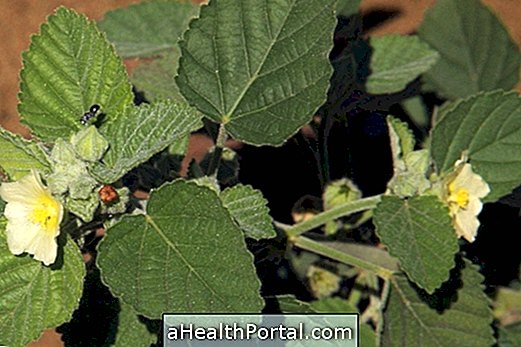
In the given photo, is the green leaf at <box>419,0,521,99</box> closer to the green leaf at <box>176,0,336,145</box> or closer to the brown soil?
the brown soil

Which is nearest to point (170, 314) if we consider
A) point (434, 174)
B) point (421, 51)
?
point (434, 174)

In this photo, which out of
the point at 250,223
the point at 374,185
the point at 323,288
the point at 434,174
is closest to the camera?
the point at 250,223

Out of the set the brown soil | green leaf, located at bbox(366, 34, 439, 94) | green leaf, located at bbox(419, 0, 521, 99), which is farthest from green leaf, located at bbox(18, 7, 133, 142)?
green leaf, located at bbox(419, 0, 521, 99)

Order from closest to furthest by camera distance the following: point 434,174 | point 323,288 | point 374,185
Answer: point 434,174 < point 323,288 < point 374,185

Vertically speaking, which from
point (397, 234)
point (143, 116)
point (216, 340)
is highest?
point (143, 116)

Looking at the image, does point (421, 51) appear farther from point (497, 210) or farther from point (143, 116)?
point (143, 116)

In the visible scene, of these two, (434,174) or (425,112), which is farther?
(425,112)
